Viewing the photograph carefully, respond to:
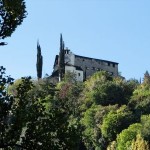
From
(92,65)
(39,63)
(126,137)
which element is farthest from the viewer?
(92,65)

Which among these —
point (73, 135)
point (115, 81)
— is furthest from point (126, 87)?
point (73, 135)

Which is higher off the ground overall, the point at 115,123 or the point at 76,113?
the point at 76,113

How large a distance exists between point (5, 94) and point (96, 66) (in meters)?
106

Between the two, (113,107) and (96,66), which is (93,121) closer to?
(113,107)

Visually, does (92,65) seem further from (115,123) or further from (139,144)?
(139,144)

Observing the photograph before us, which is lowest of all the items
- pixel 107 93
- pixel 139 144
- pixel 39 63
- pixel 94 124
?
pixel 139 144

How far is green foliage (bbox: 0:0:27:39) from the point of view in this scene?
471 inches

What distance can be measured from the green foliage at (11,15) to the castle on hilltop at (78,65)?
92.9 metres

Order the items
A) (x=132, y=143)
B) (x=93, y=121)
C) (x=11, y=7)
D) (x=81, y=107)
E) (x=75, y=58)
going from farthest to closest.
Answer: (x=75, y=58)
(x=81, y=107)
(x=93, y=121)
(x=132, y=143)
(x=11, y=7)

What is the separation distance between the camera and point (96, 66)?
118 meters

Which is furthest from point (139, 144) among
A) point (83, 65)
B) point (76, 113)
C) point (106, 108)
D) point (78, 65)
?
point (83, 65)

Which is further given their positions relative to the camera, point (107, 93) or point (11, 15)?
point (107, 93)

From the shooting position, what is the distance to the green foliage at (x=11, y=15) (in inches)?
471

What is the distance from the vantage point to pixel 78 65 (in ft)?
376
